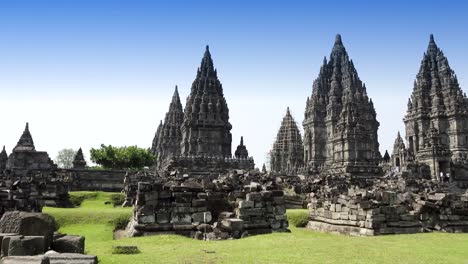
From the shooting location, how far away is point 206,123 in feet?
176

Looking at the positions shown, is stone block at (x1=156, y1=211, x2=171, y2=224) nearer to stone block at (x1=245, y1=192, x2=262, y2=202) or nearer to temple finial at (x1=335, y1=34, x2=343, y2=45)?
stone block at (x1=245, y1=192, x2=262, y2=202)

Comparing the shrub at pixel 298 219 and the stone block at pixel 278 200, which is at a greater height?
the stone block at pixel 278 200

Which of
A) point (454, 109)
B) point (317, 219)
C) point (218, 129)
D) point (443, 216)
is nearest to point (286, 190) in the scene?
point (317, 219)

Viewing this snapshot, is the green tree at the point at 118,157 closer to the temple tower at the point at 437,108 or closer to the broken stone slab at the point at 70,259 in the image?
the temple tower at the point at 437,108

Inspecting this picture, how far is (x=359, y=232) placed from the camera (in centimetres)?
1317

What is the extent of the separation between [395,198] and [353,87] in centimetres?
5719

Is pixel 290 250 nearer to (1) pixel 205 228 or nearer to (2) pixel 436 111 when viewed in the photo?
(1) pixel 205 228

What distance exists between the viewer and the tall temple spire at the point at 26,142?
110ft

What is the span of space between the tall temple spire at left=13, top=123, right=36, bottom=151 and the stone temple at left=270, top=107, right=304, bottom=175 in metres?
42.3

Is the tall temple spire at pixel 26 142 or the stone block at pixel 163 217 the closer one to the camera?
the stone block at pixel 163 217

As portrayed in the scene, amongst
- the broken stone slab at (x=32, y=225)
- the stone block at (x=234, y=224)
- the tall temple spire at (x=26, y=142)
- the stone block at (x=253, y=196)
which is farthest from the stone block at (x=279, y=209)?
the tall temple spire at (x=26, y=142)

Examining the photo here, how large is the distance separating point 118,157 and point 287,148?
29063mm

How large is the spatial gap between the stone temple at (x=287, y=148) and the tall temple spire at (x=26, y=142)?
42297mm

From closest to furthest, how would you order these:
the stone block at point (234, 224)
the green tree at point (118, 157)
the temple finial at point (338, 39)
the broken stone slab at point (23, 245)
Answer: the broken stone slab at point (23, 245) < the stone block at point (234, 224) < the green tree at point (118, 157) < the temple finial at point (338, 39)
